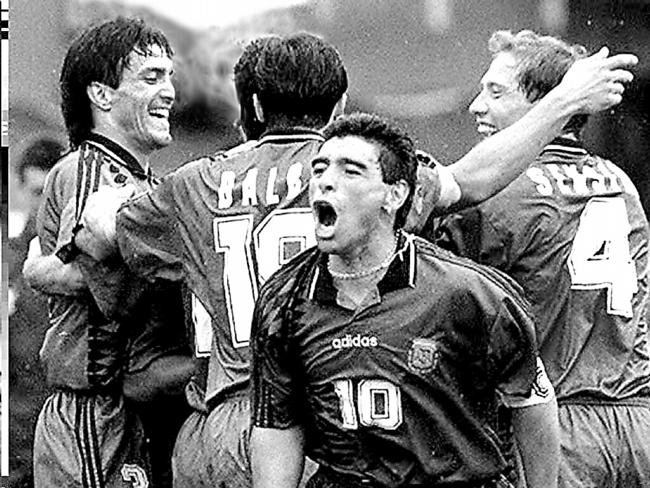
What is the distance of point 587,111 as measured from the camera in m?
4.64

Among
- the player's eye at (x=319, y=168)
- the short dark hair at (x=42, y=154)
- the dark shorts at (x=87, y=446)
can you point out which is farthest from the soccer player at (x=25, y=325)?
the player's eye at (x=319, y=168)

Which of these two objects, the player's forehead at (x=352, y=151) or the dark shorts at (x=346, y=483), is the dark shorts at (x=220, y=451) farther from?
the player's forehead at (x=352, y=151)

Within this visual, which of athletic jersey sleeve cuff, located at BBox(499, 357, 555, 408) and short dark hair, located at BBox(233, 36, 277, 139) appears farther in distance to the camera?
short dark hair, located at BBox(233, 36, 277, 139)

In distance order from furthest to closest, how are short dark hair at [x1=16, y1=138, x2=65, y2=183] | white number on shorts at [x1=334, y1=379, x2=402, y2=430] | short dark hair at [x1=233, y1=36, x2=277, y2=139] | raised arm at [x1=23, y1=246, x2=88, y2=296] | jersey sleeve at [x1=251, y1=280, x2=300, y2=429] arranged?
short dark hair at [x1=16, y1=138, x2=65, y2=183]
raised arm at [x1=23, y1=246, x2=88, y2=296]
short dark hair at [x1=233, y1=36, x2=277, y2=139]
jersey sleeve at [x1=251, y1=280, x2=300, y2=429]
white number on shorts at [x1=334, y1=379, x2=402, y2=430]

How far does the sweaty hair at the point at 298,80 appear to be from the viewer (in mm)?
4523

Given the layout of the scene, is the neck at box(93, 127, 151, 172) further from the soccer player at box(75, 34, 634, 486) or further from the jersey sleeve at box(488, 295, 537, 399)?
the jersey sleeve at box(488, 295, 537, 399)

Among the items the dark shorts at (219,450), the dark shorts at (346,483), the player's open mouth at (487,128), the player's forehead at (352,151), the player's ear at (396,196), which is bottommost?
the dark shorts at (219,450)

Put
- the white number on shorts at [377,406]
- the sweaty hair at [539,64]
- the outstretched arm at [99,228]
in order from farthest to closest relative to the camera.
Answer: the sweaty hair at [539,64] → the outstretched arm at [99,228] → the white number on shorts at [377,406]

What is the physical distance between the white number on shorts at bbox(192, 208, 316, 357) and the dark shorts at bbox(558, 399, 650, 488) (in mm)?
1033

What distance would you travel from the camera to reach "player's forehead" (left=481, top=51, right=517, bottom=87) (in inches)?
208

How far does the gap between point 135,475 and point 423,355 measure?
1359mm

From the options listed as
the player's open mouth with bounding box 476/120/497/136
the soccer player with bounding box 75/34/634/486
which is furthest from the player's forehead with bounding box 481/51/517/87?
the soccer player with bounding box 75/34/634/486

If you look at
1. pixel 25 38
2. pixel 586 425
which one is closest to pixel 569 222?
pixel 586 425

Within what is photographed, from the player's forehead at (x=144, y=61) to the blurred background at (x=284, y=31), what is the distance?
32.6 inches
